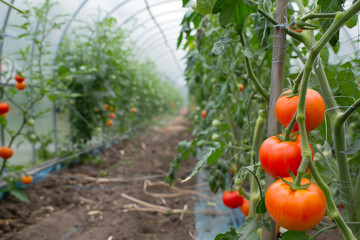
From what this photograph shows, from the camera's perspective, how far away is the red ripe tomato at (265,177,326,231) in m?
0.43

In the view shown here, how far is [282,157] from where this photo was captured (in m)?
0.50

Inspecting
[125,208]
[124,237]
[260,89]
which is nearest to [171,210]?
[125,208]

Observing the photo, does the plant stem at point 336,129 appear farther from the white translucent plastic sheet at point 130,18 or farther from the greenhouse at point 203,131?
the white translucent plastic sheet at point 130,18

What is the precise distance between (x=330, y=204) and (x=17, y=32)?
11.5ft

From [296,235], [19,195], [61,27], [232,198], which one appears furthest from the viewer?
[61,27]

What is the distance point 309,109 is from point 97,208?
7.86 feet

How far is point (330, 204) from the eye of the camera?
47 cm

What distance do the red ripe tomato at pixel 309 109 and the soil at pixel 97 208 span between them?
816 millimetres

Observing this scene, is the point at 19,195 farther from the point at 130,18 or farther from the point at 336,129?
the point at 130,18

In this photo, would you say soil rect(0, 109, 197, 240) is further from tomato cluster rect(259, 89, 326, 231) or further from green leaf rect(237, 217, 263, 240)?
tomato cluster rect(259, 89, 326, 231)

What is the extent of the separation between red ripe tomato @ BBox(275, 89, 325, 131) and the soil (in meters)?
0.82

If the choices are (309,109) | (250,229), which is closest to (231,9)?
(309,109)

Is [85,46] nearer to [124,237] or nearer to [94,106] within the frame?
[94,106]

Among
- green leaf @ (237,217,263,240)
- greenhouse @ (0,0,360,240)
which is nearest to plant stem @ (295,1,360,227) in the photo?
greenhouse @ (0,0,360,240)
